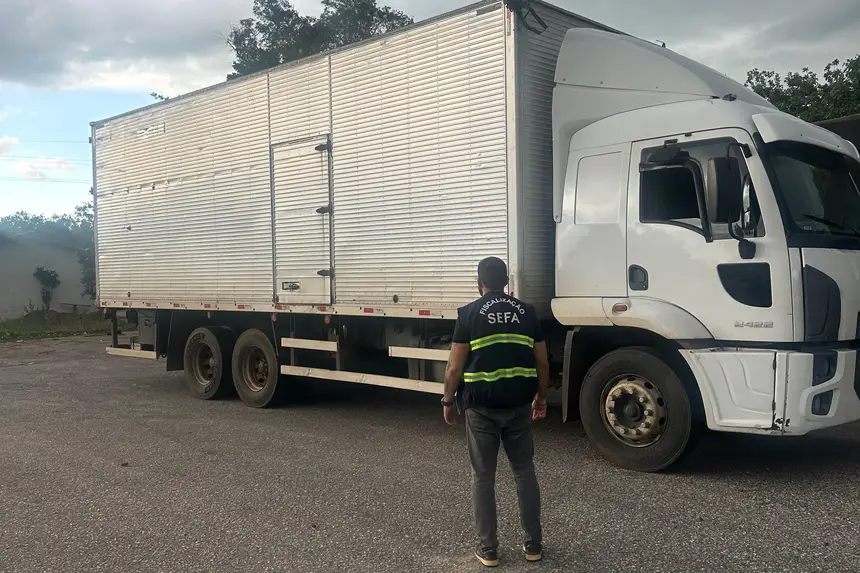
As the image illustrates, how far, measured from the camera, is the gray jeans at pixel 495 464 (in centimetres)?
395

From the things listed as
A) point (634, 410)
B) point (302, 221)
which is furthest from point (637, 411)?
point (302, 221)

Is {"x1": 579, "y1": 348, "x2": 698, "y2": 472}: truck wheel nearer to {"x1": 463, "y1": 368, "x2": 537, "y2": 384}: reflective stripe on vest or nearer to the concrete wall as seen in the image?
{"x1": 463, "y1": 368, "x2": 537, "y2": 384}: reflective stripe on vest

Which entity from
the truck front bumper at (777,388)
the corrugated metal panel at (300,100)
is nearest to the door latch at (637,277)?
the truck front bumper at (777,388)

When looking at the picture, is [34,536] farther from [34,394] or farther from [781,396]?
[34,394]

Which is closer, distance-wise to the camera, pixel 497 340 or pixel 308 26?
pixel 497 340

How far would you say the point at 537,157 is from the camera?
637 centimetres

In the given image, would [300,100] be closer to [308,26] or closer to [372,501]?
[372,501]

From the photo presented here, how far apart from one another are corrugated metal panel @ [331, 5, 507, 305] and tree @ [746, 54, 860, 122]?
1318 cm

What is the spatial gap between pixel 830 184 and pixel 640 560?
3543 millimetres

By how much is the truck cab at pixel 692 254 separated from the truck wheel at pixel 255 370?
423cm

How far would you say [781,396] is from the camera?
4965mm

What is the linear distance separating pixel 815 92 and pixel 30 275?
31652mm

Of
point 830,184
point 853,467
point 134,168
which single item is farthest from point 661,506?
point 134,168

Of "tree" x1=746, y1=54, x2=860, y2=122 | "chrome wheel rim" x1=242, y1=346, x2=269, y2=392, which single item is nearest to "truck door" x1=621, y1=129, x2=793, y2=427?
"chrome wheel rim" x1=242, y1=346, x2=269, y2=392
